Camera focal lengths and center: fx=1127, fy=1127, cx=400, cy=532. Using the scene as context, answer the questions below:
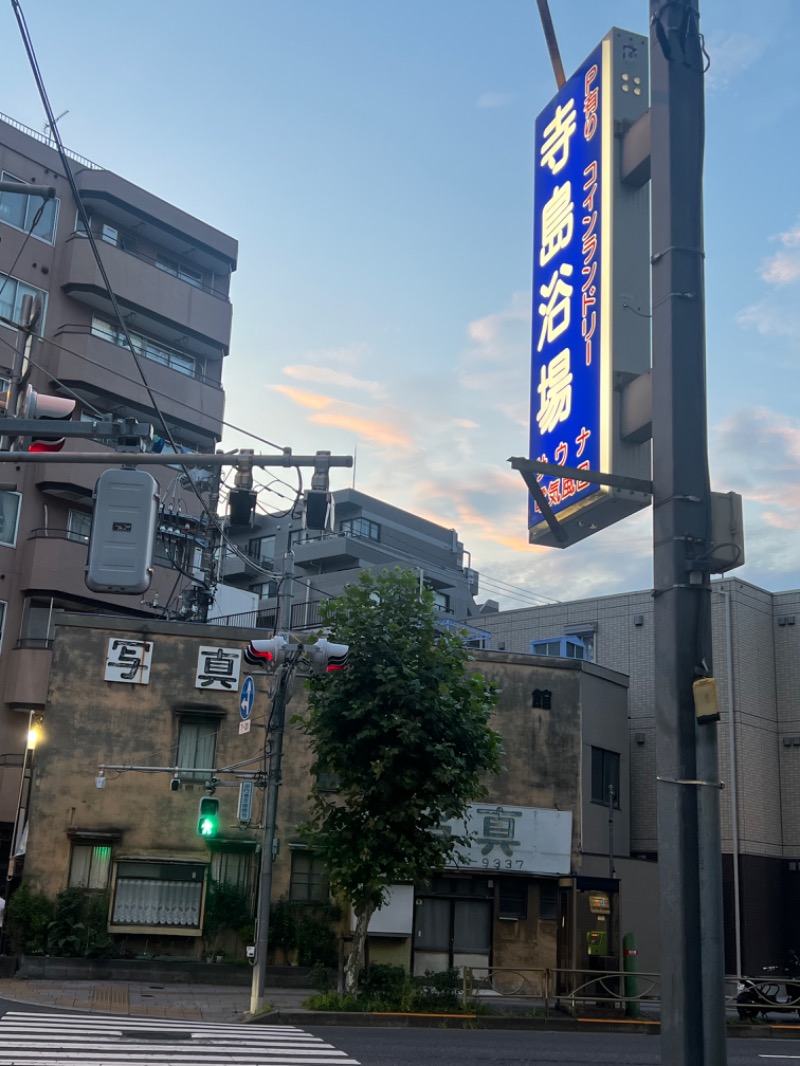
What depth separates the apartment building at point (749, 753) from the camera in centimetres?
3588

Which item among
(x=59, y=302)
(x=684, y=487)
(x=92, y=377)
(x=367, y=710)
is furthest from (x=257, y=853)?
(x=684, y=487)

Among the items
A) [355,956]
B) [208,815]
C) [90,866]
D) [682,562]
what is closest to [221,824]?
[90,866]

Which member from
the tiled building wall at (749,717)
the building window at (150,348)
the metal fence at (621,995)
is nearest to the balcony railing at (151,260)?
the building window at (150,348)

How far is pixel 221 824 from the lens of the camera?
31.5 metres

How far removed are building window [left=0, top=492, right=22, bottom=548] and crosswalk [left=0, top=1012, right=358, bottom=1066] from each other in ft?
75.6

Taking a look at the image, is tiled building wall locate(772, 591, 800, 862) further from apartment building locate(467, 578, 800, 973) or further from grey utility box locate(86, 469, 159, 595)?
grey utility box locate(86, 469, 159, 595)

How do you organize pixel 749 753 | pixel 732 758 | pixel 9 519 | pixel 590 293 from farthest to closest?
pixel 9 519 < pixel 749 753 < pixel 732 758 < pixel 590 293

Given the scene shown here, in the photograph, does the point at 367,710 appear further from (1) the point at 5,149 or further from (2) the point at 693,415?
(1) the point at 5,149

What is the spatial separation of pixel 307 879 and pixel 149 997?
671 cm

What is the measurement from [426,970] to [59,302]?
2866cm

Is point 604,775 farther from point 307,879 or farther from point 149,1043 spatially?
point 149,1043

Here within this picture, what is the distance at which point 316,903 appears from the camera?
31.4 meters

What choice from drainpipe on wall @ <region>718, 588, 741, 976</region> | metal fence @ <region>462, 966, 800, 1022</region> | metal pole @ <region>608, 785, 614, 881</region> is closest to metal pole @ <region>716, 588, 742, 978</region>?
drainpipe on wall @ <region>718, 588, 741, 976</region>

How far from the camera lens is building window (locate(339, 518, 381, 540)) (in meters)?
78.0
